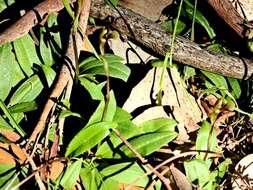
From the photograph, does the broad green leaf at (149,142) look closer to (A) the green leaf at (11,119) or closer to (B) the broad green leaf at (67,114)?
(B) the broad green leaf at (67,114)

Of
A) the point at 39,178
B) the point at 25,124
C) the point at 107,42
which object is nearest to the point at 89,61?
the point at 107,42

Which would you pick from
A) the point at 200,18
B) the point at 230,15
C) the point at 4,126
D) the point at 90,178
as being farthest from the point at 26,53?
the point at 230,15

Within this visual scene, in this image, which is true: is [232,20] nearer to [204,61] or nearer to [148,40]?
[204,61]

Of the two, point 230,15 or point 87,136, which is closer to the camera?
point 87,136

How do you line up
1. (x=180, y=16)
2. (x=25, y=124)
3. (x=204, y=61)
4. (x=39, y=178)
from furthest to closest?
(x=180, y=16) < (x=204, y=61) < (x=25, y=124) < (x=39, y=178)

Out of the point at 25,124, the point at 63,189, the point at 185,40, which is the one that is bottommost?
the point at 63,189

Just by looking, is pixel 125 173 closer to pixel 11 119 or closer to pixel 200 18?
pixel 11 119
